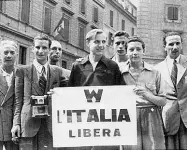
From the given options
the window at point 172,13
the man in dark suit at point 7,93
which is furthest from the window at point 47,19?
the man in dark suit at point 7,93

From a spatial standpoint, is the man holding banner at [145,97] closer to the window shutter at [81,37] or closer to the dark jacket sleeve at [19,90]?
the dark jacket sleeve at [19,90]

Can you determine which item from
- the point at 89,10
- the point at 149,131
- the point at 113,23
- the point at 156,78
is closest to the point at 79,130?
the point at 149,131

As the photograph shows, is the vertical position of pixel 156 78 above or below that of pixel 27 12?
below

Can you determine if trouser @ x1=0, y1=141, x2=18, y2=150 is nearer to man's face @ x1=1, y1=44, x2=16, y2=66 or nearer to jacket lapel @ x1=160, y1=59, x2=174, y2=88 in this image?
man's face @ x1=1, y1=44, x2=16, y2=66

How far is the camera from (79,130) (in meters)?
5.27

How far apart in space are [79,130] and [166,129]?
3.83ft

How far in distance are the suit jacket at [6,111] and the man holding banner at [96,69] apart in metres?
0.91

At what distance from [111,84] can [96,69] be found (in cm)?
29

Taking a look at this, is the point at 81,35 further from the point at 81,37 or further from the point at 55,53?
the point at 55,53

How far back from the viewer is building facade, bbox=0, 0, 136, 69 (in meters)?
25.2

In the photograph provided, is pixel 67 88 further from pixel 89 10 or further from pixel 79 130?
pixel 89 10

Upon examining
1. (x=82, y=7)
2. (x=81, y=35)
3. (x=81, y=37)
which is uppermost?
(x=82, y=7)

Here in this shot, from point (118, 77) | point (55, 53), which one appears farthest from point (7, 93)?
point (55, 53)

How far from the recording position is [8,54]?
594 cm
